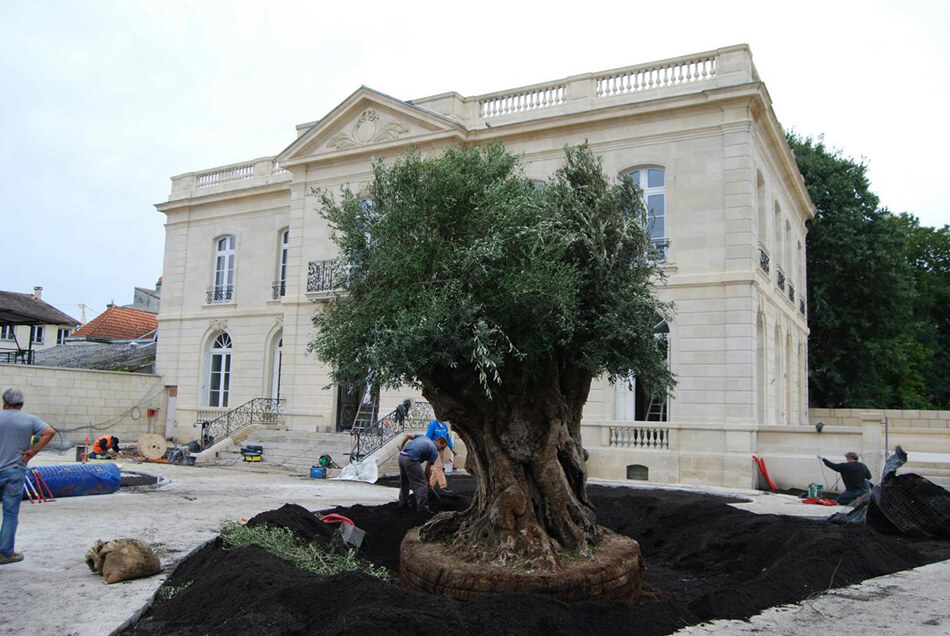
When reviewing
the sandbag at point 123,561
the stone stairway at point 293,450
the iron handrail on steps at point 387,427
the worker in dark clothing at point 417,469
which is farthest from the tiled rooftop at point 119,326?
the sandbag at point 123,561

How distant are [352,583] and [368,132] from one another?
18186 millimetres

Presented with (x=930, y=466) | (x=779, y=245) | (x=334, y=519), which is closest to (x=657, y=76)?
(x=779, y=245)

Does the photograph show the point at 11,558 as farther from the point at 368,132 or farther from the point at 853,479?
the point at 368,132

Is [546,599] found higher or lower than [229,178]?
lower

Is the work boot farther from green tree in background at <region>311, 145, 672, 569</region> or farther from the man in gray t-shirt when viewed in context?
green tree in background at <region>311, 145, 672, 569</region>

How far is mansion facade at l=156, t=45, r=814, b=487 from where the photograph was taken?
667 inches

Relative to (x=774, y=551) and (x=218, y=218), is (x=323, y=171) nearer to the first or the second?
(x=218, y=218)

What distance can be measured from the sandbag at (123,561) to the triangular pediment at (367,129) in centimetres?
1531

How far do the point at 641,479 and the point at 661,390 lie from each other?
997 cm

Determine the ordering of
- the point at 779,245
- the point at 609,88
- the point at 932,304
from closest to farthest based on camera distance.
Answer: the point at 609,88
the point at 779,245
the point at 932,304

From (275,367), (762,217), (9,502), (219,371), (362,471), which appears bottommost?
(362,471)

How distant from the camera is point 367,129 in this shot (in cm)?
2209

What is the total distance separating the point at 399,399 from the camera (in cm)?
2047

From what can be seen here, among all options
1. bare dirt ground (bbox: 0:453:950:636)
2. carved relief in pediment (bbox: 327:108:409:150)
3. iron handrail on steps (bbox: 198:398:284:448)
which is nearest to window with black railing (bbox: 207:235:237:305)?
iron handrail on steps (bbox: 198:398:284:448)
